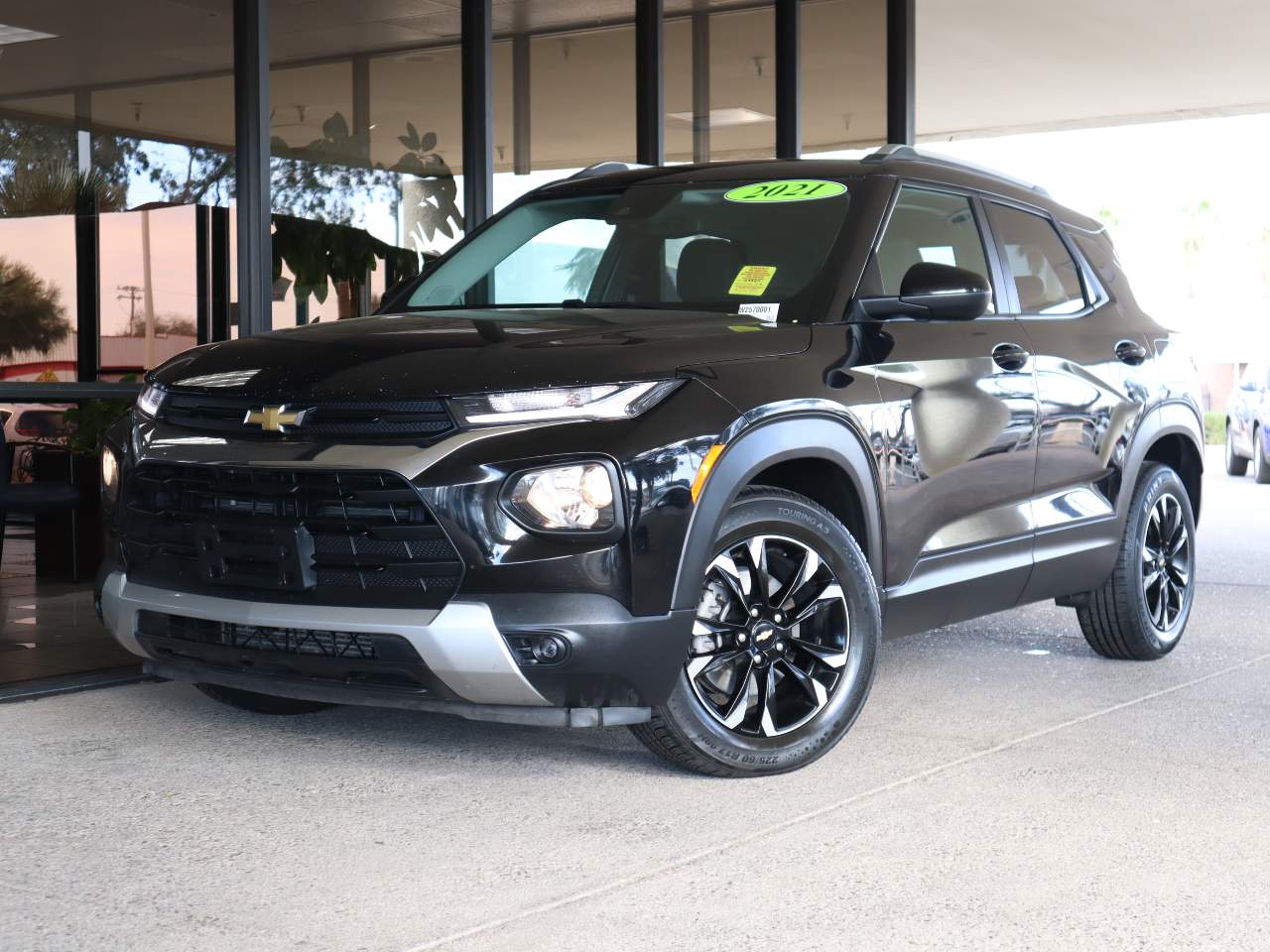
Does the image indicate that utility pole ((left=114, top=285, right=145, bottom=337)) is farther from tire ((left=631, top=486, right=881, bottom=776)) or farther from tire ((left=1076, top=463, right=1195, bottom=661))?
tire ((left=1076, top=463, right=1195, bottom=661))

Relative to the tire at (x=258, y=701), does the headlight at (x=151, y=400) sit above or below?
above

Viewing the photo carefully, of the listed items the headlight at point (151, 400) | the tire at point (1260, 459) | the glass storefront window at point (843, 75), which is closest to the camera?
the headlight at point (151, 400)

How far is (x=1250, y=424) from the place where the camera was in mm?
19297

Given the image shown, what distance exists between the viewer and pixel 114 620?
4504 millimetres

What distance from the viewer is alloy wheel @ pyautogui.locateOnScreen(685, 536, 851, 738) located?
4305mm

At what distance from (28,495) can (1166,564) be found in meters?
4.95

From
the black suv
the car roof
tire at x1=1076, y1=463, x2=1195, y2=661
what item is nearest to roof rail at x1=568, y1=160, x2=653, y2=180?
the car roof

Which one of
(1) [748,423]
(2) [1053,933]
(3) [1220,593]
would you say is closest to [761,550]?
(1) [748,423]

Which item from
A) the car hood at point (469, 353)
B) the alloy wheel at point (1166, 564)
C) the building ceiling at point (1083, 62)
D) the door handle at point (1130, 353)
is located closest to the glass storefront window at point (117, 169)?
the car hood at point (469, 353)

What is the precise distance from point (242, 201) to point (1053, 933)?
4.75 metres

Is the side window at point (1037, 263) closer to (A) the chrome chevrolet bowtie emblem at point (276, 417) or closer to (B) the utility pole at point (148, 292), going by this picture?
(A) the chrome chevrolet bowtie emblem at point (276, 417)

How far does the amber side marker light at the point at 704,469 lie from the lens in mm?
4074

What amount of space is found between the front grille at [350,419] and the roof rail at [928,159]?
6.48 feet

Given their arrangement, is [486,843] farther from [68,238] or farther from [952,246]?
[68,238]
